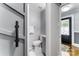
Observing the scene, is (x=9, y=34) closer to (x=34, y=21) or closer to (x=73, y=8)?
(x=34, y=21)

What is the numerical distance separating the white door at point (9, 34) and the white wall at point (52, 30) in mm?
282

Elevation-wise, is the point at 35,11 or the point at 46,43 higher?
the point at 35,11

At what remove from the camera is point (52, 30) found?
3.38ft

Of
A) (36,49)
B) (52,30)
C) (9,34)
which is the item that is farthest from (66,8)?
(9,34)

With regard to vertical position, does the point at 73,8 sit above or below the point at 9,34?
above

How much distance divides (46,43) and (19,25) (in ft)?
1.14

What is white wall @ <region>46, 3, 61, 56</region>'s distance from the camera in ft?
3.36

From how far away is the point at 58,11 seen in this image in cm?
103

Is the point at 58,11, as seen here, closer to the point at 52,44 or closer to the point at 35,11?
the point at 35,11

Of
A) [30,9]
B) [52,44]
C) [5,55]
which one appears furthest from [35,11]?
[5,55]

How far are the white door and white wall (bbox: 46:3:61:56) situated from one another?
282 mm

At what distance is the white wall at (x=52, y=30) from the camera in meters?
1.03

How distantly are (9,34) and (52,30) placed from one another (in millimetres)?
453

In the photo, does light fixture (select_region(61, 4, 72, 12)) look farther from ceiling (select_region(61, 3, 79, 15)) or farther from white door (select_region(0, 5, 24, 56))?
white door (select_region(0, 5, 24, 56))
